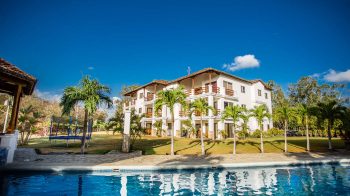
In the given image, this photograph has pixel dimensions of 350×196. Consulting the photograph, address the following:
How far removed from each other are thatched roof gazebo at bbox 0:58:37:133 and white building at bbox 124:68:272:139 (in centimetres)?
1536

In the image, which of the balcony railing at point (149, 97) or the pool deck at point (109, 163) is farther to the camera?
the balcony railing at point (149, 97)

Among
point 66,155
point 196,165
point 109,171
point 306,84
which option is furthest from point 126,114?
point 306,84

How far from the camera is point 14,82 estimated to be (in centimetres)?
1188

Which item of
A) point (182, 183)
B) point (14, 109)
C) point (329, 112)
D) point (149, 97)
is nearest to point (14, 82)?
point (14, 109)

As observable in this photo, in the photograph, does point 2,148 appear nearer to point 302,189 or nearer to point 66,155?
point 66,155

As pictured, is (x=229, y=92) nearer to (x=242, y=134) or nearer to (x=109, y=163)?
(x=242, y=134)

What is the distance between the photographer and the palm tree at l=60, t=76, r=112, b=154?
1744 cm

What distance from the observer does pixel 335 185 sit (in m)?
9.98

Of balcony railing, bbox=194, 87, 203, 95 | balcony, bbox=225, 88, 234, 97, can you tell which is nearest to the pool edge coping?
balcony, bbox=225, 88, 234, 97

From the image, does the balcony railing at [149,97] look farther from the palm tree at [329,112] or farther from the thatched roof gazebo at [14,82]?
the palm tree at [329,112]

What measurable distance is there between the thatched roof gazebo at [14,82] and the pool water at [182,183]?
3969mm

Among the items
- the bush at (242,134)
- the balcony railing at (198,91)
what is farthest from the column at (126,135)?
the bush at (242,134)

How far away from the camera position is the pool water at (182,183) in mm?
8727

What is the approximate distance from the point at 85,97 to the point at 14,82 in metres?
6.16
